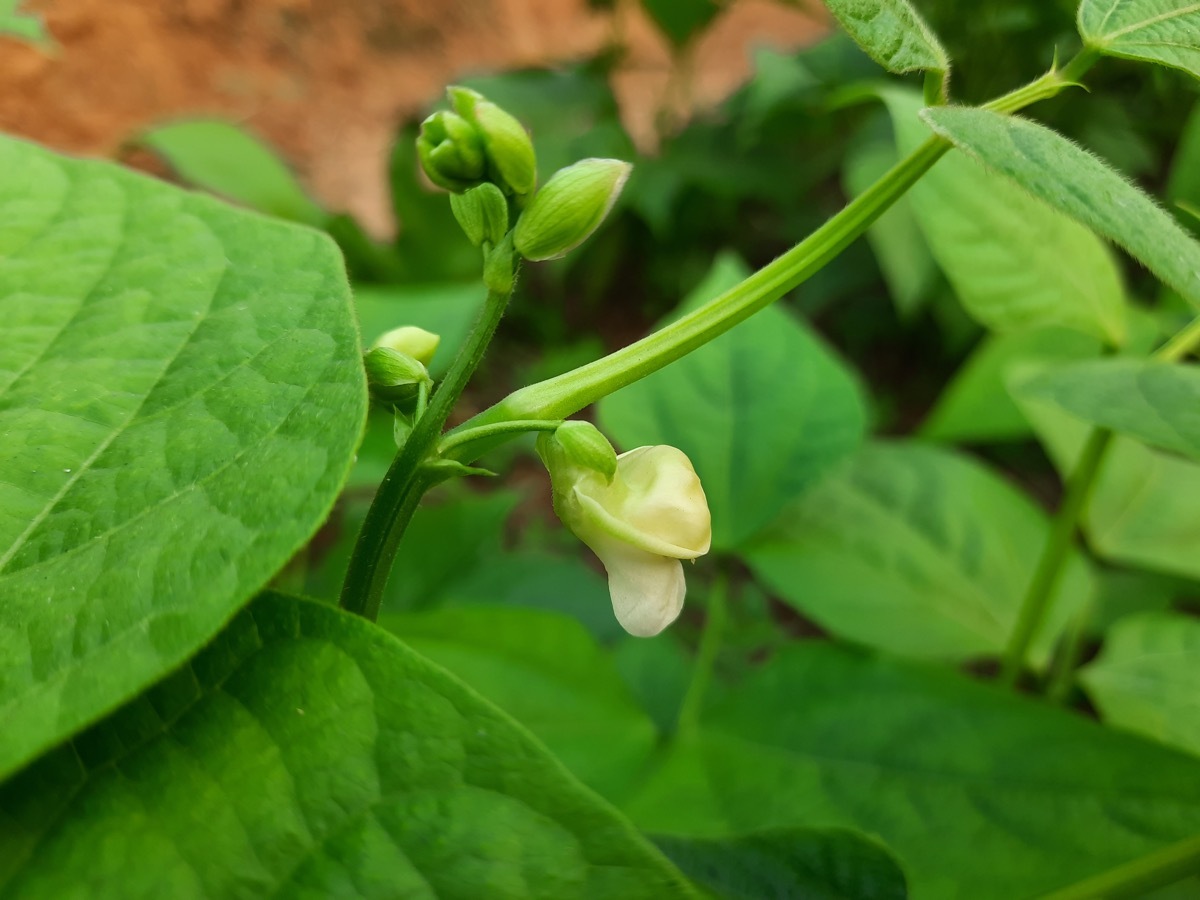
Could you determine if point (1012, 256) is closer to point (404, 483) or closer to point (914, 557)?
point (914, 557)

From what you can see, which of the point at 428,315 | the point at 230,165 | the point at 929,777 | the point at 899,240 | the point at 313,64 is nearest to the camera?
the point at 929,777

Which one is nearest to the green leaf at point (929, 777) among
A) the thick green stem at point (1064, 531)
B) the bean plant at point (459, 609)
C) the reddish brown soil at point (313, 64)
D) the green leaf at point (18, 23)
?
the bean plant at point (459, 609)

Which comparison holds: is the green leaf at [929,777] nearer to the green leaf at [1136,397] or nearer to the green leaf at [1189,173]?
the green leaf at [1136,397]

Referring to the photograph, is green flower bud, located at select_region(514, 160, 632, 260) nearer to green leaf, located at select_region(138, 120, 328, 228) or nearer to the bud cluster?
the bud cluster

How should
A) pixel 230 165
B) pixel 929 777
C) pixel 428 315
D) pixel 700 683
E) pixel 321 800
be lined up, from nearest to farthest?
pixel 321 800 → pixel 929 777 → pixel 700 683 → pixel 428 315 → pixel 230 165

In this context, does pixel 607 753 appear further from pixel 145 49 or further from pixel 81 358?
pixel 145 49

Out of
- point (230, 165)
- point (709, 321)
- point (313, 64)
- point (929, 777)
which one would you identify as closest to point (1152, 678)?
point (929, 777)

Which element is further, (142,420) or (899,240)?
(899,240)

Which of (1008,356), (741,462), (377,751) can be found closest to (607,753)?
(741,462)
